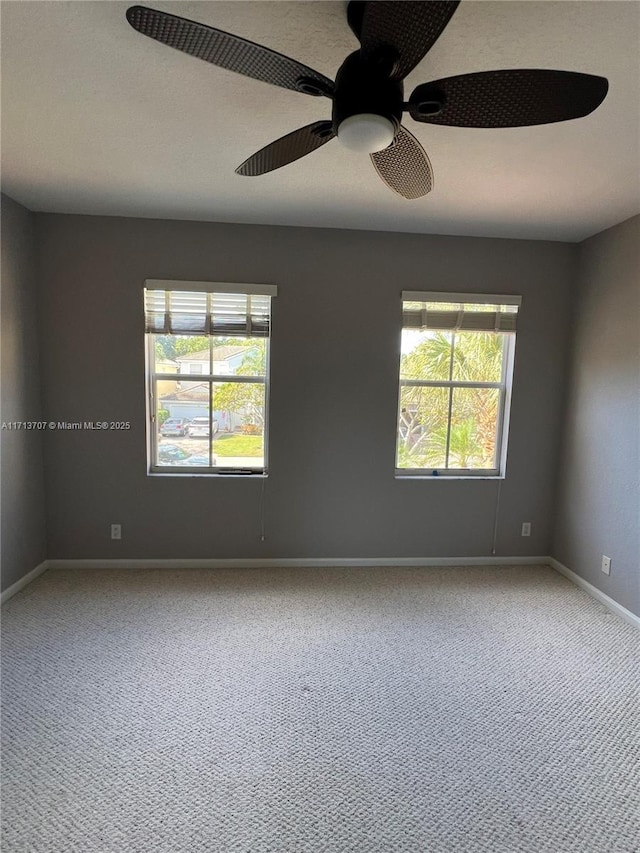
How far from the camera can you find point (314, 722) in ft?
5.85

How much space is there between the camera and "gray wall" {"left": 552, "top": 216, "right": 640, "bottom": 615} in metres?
2.68

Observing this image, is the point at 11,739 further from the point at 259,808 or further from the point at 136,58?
the point at 136,58

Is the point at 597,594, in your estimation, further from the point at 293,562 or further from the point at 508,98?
the point at 508,98

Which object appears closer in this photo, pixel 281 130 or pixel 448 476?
pixel 281 130

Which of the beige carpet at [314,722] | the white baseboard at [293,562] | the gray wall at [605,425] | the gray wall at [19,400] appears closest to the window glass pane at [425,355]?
the gray wall at [605,425]

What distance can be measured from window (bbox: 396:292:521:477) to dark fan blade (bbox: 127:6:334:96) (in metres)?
2.10

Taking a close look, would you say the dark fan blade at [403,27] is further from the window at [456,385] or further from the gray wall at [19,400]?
the gray wall at [19,400]

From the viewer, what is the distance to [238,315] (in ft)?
10.1

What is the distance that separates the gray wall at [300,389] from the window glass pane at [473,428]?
16 centimetres

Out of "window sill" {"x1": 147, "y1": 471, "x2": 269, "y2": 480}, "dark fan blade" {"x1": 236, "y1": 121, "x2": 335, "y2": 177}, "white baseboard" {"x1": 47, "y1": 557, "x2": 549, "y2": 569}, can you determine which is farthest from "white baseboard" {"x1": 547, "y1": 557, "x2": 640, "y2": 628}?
"dark fan blade" {"x1": 236, "y1": 121, "x2": 335, "y2": 177}

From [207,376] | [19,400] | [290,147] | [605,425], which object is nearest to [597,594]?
[605,425]

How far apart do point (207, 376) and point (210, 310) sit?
0.48 m

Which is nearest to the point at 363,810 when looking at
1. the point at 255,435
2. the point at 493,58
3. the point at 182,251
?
the point at 255,435

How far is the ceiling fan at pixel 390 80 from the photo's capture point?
96 centimetres
